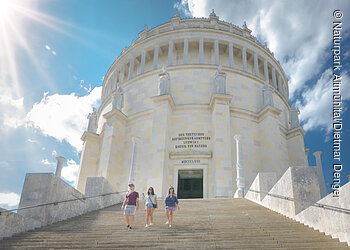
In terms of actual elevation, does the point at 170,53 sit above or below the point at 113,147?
above

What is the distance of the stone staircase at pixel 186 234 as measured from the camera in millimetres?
7578

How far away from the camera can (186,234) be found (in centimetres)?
856

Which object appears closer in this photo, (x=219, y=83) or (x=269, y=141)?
(x=269, y=141)

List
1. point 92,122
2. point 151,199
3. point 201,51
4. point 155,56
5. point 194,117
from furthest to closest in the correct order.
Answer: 1. point 92,122
2. point 155,56
3. point 201,51
4. point 194,117
5. point 151,199

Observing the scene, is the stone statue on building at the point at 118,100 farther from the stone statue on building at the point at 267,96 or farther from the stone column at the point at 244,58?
the stone statue on building at the point at 267,96

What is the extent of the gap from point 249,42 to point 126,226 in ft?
91.2

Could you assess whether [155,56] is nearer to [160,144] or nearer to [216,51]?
[216,51]

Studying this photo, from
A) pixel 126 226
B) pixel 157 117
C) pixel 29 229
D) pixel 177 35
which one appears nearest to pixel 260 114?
pixel 157 117

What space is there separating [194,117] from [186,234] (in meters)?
18.7

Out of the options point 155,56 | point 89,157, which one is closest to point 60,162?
point 89,157

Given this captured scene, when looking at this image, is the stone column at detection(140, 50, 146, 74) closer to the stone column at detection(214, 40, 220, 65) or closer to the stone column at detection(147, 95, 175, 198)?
the stone column at detection(147, 95, 175, 198)

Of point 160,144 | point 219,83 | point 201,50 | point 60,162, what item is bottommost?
point 60,162

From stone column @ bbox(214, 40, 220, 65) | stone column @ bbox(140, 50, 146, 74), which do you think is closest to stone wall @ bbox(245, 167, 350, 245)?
stone column @ bbox(214, 40, 220, 65)

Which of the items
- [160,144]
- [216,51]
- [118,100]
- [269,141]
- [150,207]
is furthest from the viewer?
[216,51]
